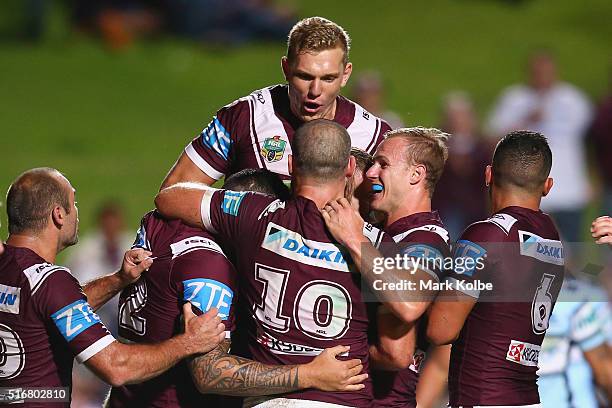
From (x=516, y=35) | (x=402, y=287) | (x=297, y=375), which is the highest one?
(x=516, y=35)

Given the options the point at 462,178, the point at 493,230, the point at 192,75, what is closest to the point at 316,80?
the point at 493,230

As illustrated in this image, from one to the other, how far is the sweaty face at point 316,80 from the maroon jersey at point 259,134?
17cm

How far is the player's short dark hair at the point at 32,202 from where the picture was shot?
5.11 m

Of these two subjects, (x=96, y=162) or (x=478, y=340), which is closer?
(x=478, y=340)

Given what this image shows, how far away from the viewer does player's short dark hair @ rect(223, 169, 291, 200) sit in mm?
5367

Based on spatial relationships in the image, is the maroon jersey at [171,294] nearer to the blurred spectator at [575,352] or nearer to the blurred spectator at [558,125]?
the blurred spectator at [575,352]

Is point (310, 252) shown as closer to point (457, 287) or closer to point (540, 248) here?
point (457, 287)

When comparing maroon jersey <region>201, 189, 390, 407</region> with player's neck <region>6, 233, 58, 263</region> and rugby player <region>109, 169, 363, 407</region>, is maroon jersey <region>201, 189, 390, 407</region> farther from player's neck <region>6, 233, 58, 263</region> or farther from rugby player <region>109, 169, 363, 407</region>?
player's neck <region>6, 233, 58, 263</region>

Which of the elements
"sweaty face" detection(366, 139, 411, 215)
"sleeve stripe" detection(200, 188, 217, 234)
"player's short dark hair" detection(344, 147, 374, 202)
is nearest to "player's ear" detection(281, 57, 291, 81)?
"player's short dark hair" detection(344, 147, 374, 202)

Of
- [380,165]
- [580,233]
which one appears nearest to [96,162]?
[580,233]

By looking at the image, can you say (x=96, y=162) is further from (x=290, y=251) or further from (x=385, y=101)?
(x=290, y=251)

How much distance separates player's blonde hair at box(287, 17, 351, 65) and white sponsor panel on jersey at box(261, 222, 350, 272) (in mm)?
1300

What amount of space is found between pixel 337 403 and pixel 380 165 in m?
1.20

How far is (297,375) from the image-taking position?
16.1 feet
